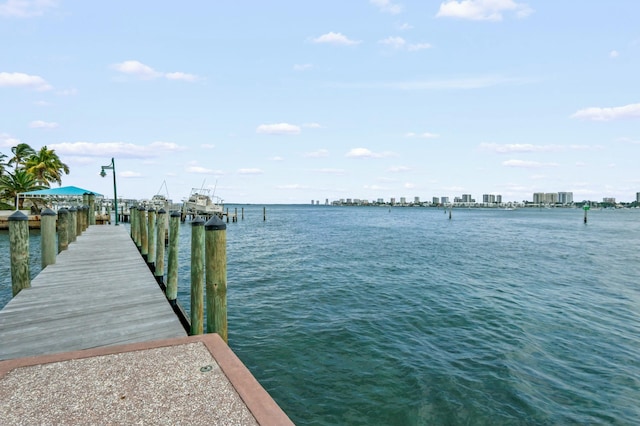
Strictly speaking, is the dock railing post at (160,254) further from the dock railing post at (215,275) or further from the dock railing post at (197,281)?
the dock railing post at (215,275)

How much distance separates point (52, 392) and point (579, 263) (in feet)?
86.4

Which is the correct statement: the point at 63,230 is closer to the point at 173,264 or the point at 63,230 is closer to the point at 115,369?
the point at 173,264

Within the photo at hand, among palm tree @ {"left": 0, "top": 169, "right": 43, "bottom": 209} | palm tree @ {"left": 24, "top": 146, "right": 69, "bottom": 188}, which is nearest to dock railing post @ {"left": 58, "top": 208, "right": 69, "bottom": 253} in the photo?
palm tree @ {"left": 0, "top": 169, "right": 43, "bottom": 209}

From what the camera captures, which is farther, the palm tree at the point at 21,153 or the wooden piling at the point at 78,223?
the palm tree at the point at 21,153

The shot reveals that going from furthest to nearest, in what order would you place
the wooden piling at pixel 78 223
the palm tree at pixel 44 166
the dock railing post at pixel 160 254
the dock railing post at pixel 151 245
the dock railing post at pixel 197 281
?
the palm tree at pixel 44 166, the wooden piling at pixel 78 223, the dock railing post at pixel 151 245, the dock railing post at pixel 160 254, the dock railing post at pixel 197 281

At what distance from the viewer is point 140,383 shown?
11.3 ft

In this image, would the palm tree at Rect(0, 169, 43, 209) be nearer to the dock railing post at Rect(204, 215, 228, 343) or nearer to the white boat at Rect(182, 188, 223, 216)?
the white boat at Rect(182, 188, 223, 216)

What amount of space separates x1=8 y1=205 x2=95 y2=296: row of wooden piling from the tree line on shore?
33.1 metres

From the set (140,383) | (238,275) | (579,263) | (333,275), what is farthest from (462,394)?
(579,263)

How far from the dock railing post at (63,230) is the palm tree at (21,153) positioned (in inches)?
1915

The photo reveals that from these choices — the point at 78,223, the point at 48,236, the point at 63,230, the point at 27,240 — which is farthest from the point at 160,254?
the point at 78,223

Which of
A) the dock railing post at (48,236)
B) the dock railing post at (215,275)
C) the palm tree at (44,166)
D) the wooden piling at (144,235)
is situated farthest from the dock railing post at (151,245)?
the palm tree at (44,166)

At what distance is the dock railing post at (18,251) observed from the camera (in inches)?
260

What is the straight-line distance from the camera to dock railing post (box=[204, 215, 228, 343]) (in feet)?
16.2
